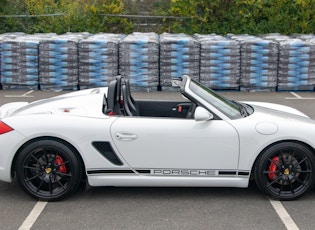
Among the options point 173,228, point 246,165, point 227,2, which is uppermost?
point 227,2

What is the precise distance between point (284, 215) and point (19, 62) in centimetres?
962

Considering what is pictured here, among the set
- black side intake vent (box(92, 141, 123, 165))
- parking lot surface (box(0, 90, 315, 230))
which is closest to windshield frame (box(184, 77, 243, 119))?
parking lot surface (box(0, 90, 315, 230))

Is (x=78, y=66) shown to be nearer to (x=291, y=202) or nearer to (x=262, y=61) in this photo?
(x=262, y=61)

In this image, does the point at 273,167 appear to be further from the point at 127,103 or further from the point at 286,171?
the point at 127,103

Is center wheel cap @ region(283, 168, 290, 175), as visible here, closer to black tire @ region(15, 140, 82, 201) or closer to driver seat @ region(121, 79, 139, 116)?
driver seat @ region(121, 79, 139, 116)

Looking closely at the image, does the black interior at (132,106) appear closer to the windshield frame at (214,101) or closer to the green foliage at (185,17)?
the windshield frame at (214,101)

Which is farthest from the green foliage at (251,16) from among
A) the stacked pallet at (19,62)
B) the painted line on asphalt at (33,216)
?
the painted line on asphalt at (33,216)

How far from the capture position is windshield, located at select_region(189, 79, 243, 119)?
5173 millimetres

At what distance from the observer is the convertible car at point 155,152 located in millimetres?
4922

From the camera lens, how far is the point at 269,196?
510 centimetres

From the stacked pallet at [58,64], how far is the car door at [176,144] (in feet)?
26.7

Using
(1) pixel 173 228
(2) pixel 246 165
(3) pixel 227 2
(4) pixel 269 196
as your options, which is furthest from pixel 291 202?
(3) pixel 227 2

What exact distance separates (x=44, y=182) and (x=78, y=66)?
26.7 ft

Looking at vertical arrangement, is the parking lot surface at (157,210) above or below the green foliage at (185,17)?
below
